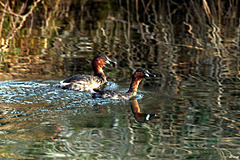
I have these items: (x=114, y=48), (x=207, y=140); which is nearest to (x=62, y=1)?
(x=114, y=48)

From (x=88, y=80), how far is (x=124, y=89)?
76 centimetres

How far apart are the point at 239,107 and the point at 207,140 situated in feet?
5.34

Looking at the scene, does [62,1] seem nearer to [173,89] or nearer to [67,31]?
[67,31]

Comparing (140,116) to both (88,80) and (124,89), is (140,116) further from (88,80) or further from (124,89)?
(88,80)

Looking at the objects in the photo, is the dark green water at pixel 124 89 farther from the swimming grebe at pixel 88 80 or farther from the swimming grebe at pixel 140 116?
the swimming grebe at pixel 88 80

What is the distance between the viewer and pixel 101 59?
9.55 m

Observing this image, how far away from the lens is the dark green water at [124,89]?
5.19m

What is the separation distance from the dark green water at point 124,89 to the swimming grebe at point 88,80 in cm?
20

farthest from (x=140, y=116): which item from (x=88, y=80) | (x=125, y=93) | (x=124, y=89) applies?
(x=88, y=80)

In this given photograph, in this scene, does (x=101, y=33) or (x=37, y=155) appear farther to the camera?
(x=101, y=33)

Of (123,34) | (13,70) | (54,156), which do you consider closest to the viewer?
(54,156)

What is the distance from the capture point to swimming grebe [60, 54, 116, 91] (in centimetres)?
796

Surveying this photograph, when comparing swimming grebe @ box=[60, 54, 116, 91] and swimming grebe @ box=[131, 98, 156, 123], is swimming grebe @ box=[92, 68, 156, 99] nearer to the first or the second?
swimming grebe @ box=[131, 98, 156, 123]

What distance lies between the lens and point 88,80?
8.44m
